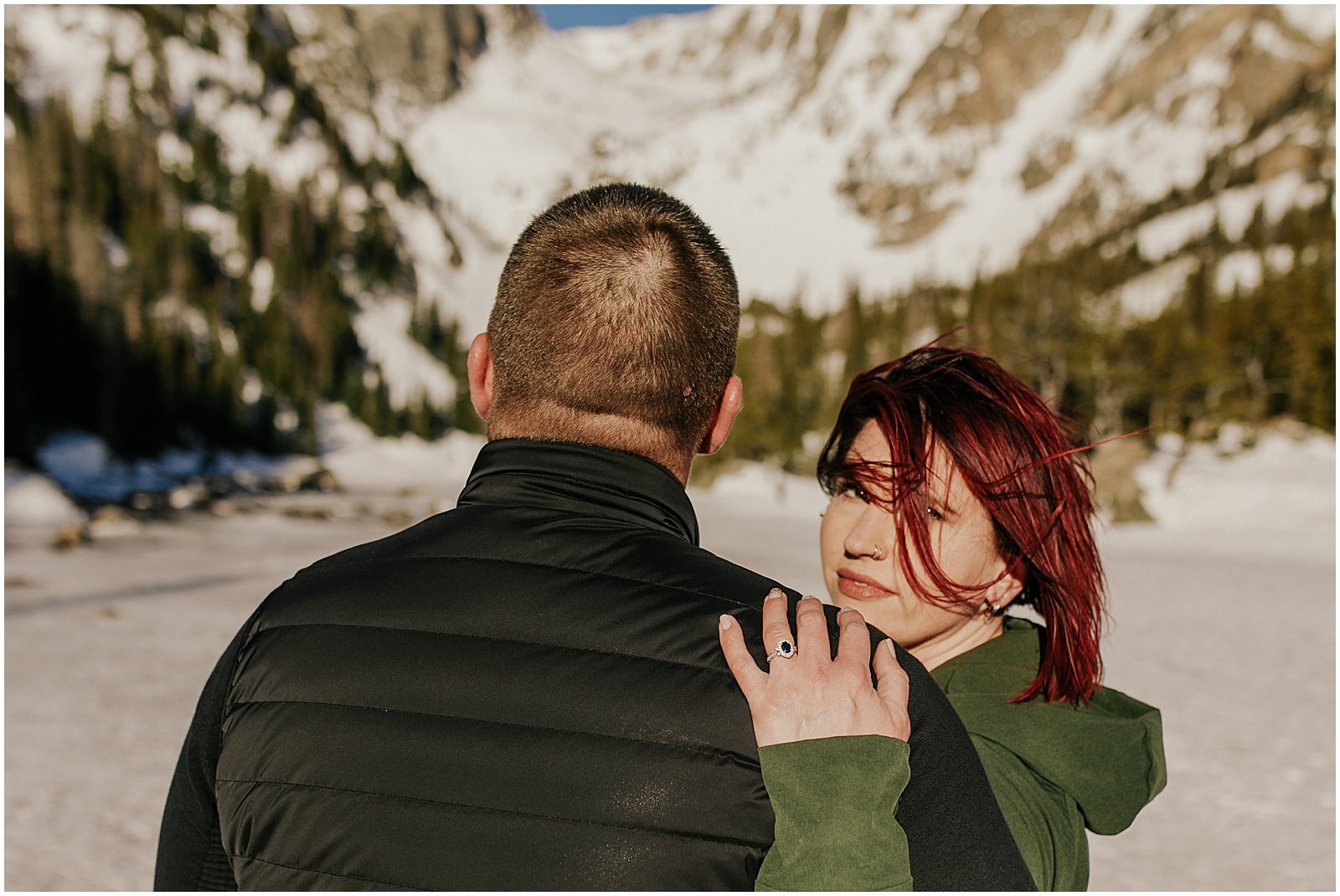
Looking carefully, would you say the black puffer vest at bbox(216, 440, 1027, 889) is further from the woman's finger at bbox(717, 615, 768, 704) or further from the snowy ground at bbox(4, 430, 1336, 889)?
the snowy ground at bbox(4, 430, 1336, 889)

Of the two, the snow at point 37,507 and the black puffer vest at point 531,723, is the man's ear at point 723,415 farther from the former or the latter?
the snow at point 37,507

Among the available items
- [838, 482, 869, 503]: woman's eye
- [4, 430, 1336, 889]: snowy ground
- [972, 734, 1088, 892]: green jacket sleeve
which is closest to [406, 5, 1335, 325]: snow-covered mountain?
[4, 430, 1336, 889]: snowy ground

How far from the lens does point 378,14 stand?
187m

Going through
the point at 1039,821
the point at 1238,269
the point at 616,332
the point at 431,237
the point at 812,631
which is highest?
the point at 1238,269

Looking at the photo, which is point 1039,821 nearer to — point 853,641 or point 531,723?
point 853,641

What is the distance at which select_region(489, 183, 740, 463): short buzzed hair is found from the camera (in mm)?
1692

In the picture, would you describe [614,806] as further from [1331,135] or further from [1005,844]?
[1331,135]

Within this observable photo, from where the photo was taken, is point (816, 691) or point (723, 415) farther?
point (723, 415)

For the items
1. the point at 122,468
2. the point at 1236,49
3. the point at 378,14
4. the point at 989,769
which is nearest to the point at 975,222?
the point at 1236,49

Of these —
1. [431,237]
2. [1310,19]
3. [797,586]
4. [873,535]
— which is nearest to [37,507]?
[797,586]

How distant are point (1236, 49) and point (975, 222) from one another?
47.1m

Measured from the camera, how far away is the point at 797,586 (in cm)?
1633

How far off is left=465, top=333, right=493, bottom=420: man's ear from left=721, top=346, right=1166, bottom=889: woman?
90 centimetres

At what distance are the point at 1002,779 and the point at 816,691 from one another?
2.49ft
